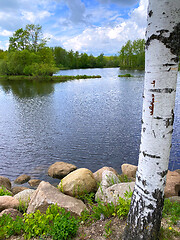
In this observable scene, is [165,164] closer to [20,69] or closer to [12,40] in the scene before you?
[20,69]

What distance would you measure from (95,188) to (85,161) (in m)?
3.99

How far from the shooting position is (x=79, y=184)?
17.5ft

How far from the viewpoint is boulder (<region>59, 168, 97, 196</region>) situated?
5195 mm

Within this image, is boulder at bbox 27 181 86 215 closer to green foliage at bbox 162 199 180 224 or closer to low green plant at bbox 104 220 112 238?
low green plant at bbox 104 220 112 238

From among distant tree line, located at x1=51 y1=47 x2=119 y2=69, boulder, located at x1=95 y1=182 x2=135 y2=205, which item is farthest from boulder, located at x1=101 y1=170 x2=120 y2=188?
distant tree line, located at x1=51 y1=47 x2=119 y2=69

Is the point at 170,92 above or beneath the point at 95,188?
above

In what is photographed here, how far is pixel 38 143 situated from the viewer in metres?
12.0

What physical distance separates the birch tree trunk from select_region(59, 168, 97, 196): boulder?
Answer: 2.75m

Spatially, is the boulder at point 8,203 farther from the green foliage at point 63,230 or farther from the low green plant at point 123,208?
the low green plant at point 123,208

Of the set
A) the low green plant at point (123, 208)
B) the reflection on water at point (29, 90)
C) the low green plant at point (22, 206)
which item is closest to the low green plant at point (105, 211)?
the low green plant at point (123, 208)

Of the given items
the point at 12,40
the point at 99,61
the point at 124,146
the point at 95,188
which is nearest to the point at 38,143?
the point at 124,146

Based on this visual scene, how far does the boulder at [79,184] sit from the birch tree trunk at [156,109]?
2752 millimetres

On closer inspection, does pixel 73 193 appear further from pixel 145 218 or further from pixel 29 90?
pixel 29 90

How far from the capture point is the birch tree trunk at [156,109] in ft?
7.01
